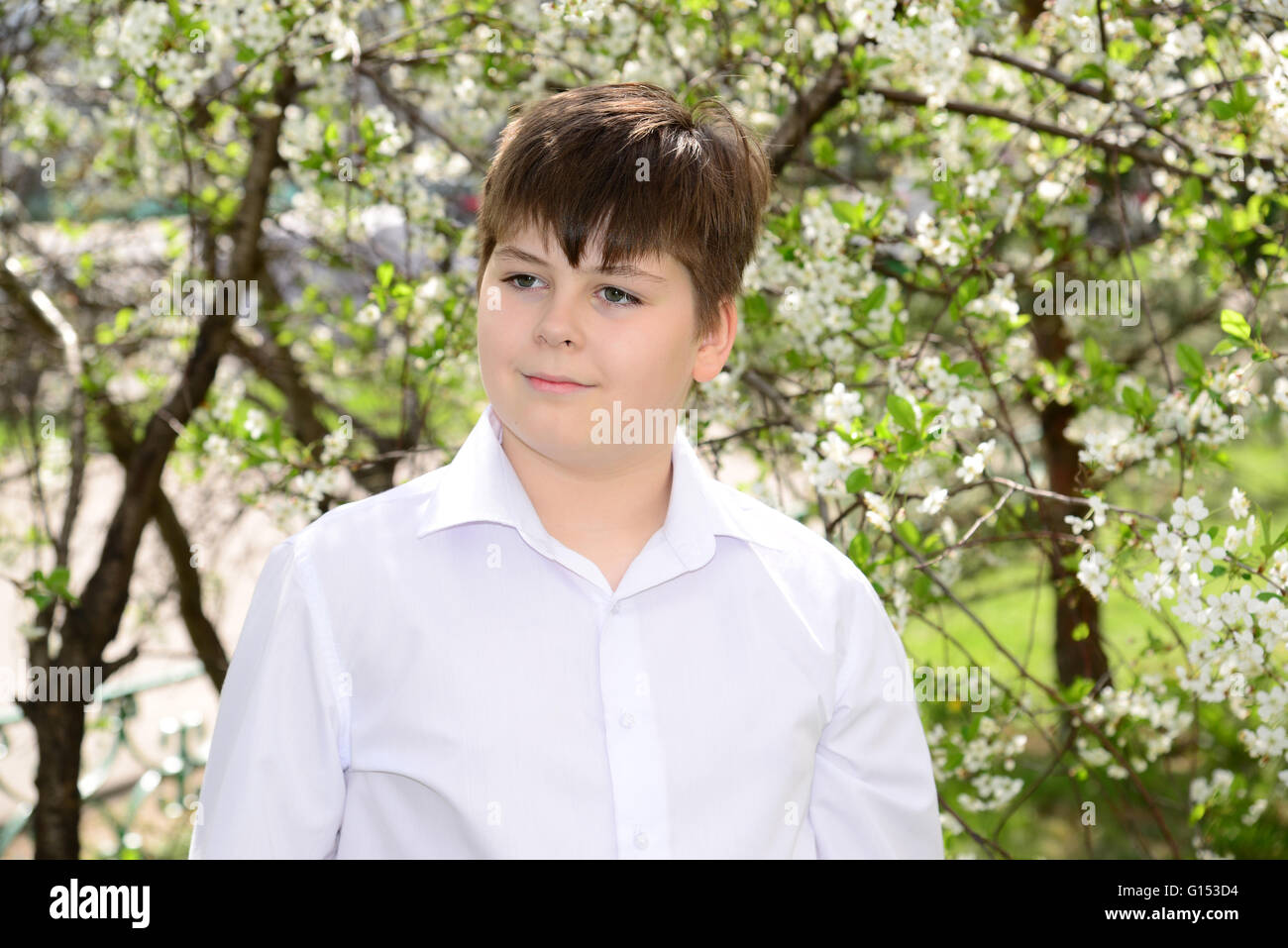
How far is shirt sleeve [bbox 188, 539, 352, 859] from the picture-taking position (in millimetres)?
→ 1282

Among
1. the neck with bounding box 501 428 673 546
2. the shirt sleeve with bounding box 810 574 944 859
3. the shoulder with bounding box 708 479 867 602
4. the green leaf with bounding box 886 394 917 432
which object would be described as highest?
the green leaf with bounding box 886 394 917 432

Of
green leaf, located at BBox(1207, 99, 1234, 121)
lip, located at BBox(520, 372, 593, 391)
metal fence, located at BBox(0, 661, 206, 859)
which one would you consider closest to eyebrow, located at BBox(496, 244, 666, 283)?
lip, located at BBox(520, 372, 593, 391)

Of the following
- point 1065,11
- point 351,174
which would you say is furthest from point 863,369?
point 351,174

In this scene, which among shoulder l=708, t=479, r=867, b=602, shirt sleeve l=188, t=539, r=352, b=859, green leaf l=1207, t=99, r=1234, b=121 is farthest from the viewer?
green leaf l=1207, t=99, r=1234, b=121

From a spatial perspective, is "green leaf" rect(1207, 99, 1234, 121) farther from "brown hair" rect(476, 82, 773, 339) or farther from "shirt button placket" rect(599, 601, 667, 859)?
"shirt button placket" rect(599, 601, 667, 859)

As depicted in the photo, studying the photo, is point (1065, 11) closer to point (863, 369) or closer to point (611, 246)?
point (863, 369)

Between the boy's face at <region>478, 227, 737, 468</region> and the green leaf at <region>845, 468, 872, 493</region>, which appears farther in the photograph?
the green leaf at <region>845, 468, 872, 493</region>

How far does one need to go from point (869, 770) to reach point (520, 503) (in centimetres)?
53

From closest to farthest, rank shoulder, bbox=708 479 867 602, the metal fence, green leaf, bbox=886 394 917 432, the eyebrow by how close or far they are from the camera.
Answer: the eyebrow, shoulder, bbox=708 479 867 602, green leaf, bbox=886 394 917 432, the metal fence

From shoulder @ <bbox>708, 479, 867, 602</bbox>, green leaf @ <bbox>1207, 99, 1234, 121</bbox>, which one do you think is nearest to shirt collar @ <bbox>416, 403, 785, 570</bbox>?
shoulder @ <bbox>708, 479, 867, 602</bbox>

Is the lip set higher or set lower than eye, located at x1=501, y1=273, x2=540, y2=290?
lower

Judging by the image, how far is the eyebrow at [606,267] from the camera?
1414 mm

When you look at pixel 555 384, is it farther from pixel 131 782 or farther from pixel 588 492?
pixel 131 782

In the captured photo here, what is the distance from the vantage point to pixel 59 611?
117 inches
